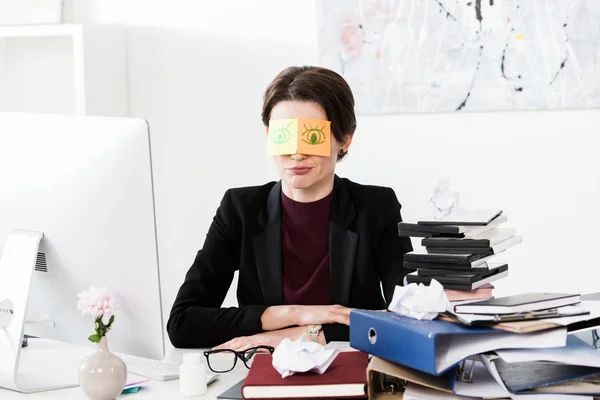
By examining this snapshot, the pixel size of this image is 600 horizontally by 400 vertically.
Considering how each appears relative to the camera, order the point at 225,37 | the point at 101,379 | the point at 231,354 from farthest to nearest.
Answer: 1. the point at 225,37
2. the point at 231,354
3. the point at 101,379

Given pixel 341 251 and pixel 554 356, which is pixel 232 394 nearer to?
pixel 554 356

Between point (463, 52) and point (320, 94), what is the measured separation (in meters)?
1.00

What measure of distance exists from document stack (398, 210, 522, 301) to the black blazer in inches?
23.1

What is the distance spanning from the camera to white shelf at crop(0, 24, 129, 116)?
2984 millimetres

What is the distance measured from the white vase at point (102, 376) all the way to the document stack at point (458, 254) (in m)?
0.51

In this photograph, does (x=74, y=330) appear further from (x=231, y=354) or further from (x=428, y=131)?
(x=428, y=131)

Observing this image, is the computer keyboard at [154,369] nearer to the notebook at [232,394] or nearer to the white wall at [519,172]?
the notebook at [232,394]

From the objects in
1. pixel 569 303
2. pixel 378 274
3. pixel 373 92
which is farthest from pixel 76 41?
pixel 569 303

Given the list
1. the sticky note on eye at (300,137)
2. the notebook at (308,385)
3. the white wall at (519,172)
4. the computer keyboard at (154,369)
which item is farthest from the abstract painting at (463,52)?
the notebook at (308,385)

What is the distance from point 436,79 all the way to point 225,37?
2.55 feet

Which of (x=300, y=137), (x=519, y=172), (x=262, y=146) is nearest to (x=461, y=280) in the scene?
(x=300, y=137)

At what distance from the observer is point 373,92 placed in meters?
2.94

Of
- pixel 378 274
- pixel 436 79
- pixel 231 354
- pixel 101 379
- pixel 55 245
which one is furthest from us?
pixel 436 79

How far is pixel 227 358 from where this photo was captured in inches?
65.9
